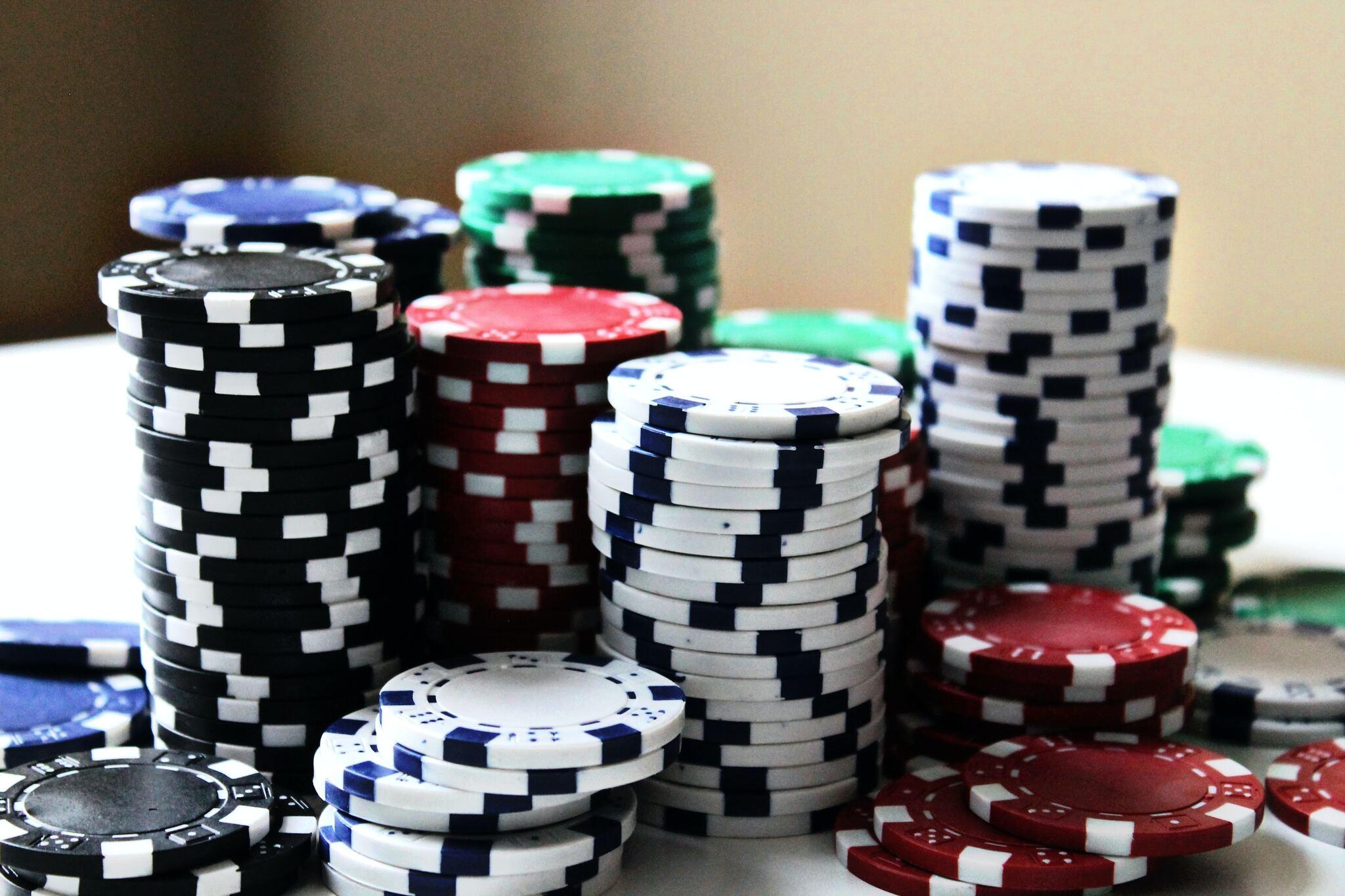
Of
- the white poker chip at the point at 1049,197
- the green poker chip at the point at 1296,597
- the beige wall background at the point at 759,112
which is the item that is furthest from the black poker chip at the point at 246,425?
the beige wall background at the point at 759,112

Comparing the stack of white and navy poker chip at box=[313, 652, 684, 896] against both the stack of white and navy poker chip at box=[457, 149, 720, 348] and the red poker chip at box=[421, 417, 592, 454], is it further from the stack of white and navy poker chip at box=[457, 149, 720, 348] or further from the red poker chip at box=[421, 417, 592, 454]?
the stack of white and navy poker chip at box=[457, 149, 720, 348]

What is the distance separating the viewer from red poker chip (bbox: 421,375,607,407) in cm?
283

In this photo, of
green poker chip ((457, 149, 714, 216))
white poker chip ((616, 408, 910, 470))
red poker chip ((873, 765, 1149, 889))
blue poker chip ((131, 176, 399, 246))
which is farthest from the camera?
green poker chip ((457, 149, 714, 216))

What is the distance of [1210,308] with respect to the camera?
21.0ft

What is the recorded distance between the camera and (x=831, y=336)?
397 centimetres

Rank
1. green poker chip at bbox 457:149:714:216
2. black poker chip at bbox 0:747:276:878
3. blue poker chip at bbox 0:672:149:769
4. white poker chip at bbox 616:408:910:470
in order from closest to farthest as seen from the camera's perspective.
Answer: black poker chip at bbox 0:747:276:878, white poker chip at bbox 616:408:910:470, blue poker chip at bbox 0:672:149:769, green poker chip at bbox 457:149:714:216

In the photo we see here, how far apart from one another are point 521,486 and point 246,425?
1.66 feet

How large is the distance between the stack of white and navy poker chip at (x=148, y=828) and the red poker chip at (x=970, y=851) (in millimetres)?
A: 887

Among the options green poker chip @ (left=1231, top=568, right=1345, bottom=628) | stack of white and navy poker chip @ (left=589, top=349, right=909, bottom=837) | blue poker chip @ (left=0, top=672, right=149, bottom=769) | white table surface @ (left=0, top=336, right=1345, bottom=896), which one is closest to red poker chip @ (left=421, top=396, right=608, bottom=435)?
stack of white and navy poker chip @ (left=589, top=349, right=909, bottom=837)

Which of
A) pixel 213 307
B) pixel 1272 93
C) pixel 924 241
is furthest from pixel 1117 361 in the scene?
pixel 1272 93

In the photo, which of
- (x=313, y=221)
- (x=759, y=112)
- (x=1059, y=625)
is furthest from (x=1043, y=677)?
(x=759, y=112)

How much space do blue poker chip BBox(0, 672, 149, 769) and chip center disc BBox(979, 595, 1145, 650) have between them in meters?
1.52

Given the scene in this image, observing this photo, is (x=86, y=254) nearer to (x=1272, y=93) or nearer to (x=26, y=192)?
(x=26, y=192)

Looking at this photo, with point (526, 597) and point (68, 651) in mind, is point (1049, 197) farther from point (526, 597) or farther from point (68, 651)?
point (68, 651)
